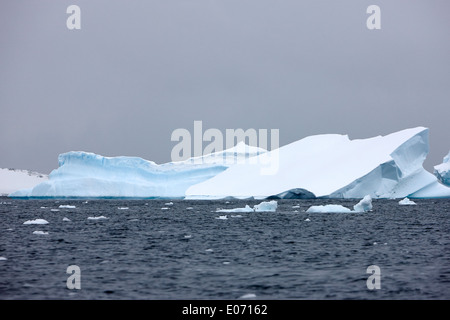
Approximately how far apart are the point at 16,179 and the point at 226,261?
125645 millimetres

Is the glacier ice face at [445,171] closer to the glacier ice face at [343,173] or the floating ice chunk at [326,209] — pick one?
the glacier ice face at [343,173]

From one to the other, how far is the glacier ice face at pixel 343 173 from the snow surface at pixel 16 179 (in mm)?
84202

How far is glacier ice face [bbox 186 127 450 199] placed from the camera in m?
44.3

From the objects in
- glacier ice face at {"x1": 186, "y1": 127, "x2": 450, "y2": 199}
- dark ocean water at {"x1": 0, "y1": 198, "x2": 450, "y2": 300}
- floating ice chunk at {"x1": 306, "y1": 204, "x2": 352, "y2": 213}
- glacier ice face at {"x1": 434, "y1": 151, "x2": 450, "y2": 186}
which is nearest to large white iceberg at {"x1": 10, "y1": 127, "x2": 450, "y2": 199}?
glacier ice face at {"x1": 186, "y1": 127, "x2": 450, "y2": 199}

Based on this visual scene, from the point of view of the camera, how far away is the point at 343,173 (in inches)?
1816

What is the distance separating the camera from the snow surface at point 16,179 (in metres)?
130

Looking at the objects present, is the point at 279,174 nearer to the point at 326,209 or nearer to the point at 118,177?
the point at 118,177

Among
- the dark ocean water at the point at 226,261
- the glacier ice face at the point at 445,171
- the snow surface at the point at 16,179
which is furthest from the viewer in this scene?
the snow surface at the point at 16,179

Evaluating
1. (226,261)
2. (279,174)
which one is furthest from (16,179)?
(226,261)

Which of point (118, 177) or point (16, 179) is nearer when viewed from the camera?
point (118, 177)

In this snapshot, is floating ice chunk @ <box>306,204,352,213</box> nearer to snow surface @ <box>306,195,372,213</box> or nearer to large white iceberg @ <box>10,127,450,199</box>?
snow surface @ <box>306,195,372,213</box>

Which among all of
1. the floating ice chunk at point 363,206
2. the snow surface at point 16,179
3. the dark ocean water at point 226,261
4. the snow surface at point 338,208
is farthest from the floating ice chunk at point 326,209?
the snow surface at point 16,179

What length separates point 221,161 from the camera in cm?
6431
